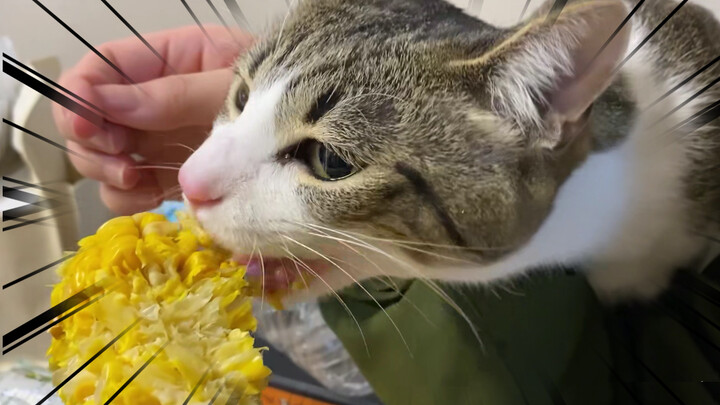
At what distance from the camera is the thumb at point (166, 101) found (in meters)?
0.39

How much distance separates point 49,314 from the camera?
299 millimetres

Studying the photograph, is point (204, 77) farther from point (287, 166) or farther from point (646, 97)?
point (646, 97)

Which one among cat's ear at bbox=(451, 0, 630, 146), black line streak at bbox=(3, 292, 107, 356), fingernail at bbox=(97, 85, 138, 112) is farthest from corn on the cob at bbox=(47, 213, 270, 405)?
cat's ear at bbox=(451, 0, 630, 146)

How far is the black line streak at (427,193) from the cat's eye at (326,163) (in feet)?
0.11

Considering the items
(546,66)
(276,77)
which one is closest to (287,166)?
(276,77)

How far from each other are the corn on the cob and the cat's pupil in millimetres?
100

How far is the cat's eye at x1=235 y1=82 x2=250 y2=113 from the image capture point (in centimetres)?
43

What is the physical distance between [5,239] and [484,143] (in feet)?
0.98

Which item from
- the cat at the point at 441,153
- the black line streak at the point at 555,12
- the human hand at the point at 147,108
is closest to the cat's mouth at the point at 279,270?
the cat at the point at 441,153

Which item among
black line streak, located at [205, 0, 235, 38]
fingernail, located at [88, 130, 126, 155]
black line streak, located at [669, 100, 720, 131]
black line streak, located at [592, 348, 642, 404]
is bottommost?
black line streak, located at [592, 348, 642, 404]

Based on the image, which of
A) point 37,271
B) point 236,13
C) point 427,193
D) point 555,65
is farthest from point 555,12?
point 37,271

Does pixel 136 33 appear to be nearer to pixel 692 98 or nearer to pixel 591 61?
pixel 591 61

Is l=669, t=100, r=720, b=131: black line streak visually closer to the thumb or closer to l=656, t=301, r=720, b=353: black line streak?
l=656, t=301, r=720, b=353: black line streak

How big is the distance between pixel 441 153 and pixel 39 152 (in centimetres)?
26
